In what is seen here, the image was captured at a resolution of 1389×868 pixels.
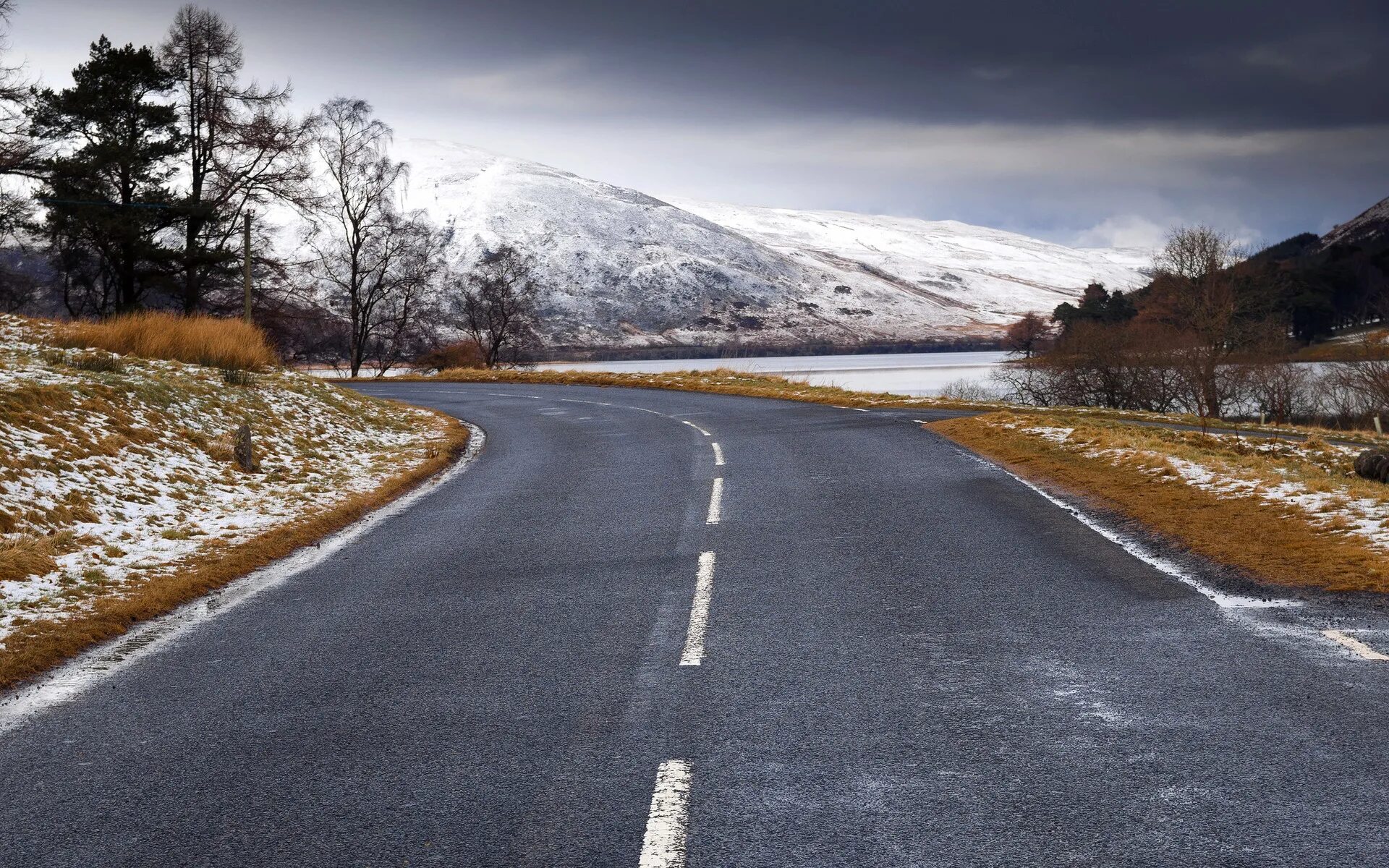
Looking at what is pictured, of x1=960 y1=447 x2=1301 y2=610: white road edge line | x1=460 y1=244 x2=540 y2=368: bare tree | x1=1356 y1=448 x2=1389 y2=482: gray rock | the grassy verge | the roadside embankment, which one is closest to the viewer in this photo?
x1=960 y1=447 x2=1301 y2=610: white road edge line

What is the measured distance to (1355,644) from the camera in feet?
20.4

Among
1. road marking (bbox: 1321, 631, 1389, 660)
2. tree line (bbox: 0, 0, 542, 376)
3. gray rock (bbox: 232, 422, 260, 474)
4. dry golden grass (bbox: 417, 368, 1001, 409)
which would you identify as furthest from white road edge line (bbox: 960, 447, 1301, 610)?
tree line (bbox: 0, 0, 542, 376)

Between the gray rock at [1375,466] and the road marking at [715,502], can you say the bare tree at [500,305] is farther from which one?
the gray rock at [1375,466]

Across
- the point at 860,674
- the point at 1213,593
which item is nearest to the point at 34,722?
the point at 860,674

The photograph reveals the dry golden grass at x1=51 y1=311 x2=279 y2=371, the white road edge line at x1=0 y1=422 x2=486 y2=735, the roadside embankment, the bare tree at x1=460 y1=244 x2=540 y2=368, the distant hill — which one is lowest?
the white road edge line at x1=0 y1=422 x2=486 y2=735

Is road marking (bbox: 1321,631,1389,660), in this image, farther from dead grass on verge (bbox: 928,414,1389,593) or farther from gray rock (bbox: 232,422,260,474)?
gray rock (bbox: 232,422,260,474)

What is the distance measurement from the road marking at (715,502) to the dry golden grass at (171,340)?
482 inches

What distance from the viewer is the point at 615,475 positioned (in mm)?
15352

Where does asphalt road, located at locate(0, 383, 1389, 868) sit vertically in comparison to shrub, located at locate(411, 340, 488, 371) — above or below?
below

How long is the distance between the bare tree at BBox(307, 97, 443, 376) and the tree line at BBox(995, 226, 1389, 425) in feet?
122

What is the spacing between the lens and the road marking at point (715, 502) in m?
11.3

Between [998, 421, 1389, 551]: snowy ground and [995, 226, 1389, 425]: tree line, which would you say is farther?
[995, 226, 1389, 425]: tree line

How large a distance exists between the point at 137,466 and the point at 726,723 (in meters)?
10.4

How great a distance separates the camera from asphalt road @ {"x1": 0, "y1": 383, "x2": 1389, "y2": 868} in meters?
3.84
